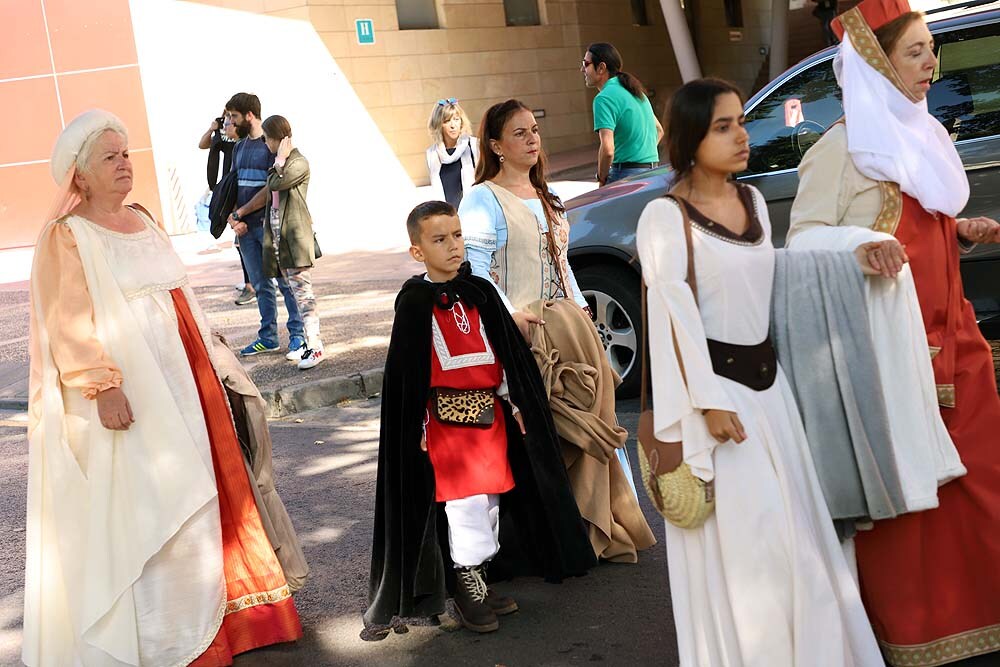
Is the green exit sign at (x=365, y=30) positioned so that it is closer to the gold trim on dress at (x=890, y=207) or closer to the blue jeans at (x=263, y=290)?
the blue jeans at (x=263, y=290)

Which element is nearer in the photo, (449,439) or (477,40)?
(449,439)

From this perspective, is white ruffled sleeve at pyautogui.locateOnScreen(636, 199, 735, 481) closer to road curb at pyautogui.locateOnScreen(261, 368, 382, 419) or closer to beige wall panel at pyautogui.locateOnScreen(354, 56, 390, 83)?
road curb at pyautogui.locateOnScreen(261, 368, 382, 419)

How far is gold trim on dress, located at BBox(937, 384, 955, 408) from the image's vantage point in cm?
407

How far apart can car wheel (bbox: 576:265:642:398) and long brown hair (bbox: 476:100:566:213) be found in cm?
262

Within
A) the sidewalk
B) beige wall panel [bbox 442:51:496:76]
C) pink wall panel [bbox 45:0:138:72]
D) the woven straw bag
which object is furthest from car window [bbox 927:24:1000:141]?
beige wall panel [bbox 442:51:496:76]

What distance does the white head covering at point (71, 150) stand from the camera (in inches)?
183

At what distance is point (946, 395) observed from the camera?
4070mm

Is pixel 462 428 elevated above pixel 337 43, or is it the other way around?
pixel 337 43

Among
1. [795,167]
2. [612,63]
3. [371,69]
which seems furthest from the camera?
[371,69]

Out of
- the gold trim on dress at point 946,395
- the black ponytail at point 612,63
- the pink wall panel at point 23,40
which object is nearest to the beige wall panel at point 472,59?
the pink wall panel at point 23,40

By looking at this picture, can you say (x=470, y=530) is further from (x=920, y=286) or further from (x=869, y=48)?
(x=869, y=48)

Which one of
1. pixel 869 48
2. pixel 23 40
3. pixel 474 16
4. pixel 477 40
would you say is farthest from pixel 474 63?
pixel 869 48

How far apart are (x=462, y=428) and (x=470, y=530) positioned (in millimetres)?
374

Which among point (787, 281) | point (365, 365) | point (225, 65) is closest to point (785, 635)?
point (787, 281)
